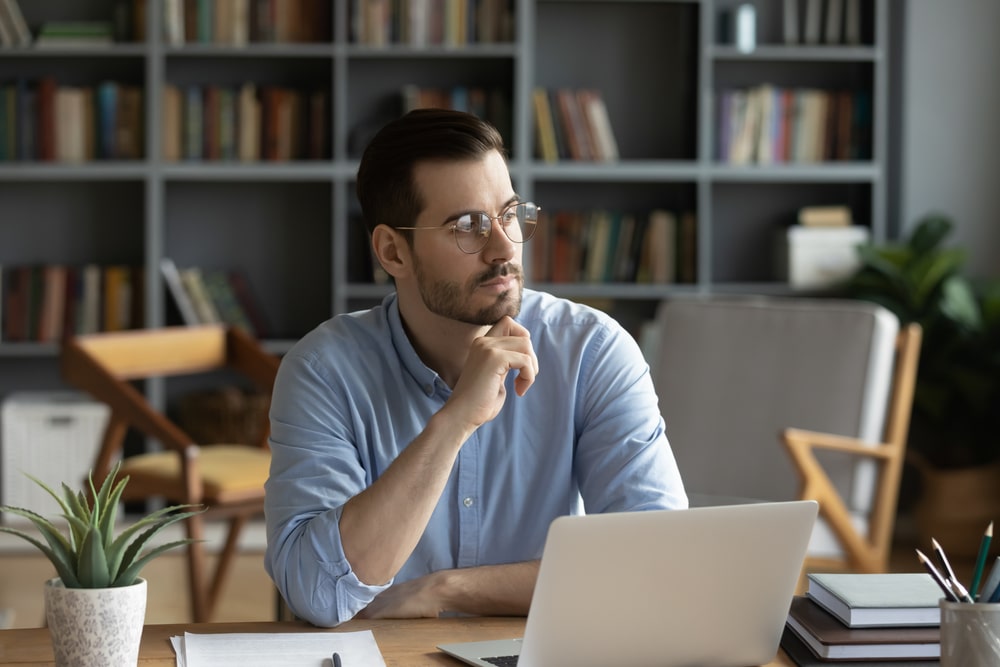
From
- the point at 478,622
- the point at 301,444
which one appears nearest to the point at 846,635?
the point at 478,622

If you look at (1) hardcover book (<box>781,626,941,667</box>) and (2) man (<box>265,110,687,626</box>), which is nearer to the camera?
(1) hardcover book (<box>781,626,941,667</box>)

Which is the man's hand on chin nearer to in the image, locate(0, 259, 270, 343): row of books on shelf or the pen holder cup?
the pen holder cup

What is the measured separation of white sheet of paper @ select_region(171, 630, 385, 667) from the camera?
45.4 inches

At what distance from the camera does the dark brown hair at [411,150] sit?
156cm

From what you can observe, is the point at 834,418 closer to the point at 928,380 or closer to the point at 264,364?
the point at 928,380

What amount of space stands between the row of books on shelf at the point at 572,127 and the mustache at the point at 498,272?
9.27ft

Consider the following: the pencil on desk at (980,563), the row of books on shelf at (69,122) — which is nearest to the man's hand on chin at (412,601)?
the pencil on desk at (980,563)

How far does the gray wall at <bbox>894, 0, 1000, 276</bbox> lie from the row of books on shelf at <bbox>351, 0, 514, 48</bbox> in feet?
4.82

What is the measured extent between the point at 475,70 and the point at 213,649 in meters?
3.54

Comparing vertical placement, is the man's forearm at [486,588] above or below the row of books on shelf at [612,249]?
below

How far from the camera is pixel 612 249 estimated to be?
14.5 ft

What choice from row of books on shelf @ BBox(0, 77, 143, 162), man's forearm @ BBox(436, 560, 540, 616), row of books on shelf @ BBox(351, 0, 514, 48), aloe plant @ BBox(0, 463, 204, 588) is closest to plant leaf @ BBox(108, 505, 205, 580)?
aloe plant @ BBox(0, 463, 204, 588)

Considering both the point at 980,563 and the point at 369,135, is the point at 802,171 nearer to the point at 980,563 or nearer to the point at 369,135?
the point at 369,135

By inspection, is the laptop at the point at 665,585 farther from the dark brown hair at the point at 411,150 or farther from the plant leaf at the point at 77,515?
the dark brown hair at the point at 411,150
